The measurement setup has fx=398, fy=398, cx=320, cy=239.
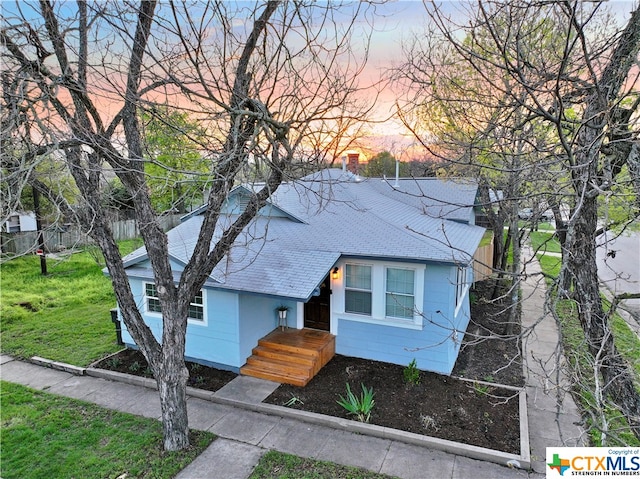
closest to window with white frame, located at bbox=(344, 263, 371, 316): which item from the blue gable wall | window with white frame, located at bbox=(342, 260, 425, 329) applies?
window with white frame, located at bbox=(342, 260, 425, 329)

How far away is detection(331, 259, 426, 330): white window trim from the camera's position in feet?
28.6

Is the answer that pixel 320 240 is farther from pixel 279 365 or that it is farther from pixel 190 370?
pixel 190 370

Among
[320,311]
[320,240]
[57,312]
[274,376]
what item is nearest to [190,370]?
[274,376]

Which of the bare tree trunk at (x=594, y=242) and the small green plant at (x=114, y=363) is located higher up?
the bare tree trunk at (x=594, y=242)

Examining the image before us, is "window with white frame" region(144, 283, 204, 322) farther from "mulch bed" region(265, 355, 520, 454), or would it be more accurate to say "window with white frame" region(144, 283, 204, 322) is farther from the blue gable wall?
"mulch bed" region(265, 355, 520, 454)

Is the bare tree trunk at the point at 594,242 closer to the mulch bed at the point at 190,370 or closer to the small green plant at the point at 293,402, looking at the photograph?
the small green plant at the point at 293,402

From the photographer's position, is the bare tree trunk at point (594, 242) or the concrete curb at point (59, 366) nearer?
the bare tree trunk at point (594, 242)

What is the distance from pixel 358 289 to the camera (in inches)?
369

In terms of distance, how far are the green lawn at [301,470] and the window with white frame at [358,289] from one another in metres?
3.96

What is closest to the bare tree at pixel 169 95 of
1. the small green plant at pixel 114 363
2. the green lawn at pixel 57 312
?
the green lawn at pixel 57 312

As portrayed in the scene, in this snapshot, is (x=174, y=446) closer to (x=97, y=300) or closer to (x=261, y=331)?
(x=261, y=331)

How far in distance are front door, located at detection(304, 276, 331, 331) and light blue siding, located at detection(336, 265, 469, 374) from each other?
1.76 feet

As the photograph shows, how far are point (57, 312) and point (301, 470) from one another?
11.2 meters

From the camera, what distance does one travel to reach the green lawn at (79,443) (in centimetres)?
581
